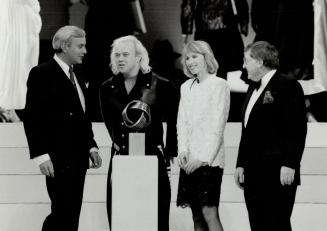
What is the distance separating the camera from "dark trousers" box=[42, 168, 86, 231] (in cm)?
376

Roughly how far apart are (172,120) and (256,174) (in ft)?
2.18

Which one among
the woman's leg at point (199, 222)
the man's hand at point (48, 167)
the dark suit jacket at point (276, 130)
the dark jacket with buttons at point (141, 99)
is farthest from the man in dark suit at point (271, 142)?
the man's hand at point (48, 167)

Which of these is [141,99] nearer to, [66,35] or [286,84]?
[66,35]

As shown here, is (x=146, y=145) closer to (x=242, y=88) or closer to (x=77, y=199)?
(x=77, y=199)

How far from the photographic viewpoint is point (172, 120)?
13.2ft

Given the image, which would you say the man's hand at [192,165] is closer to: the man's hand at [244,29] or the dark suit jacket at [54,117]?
the dark suit jacket at [54,117]

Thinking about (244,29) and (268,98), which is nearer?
(268,98)

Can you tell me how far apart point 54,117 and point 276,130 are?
1.31 metres

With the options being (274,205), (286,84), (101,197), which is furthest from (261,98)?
(101,197)

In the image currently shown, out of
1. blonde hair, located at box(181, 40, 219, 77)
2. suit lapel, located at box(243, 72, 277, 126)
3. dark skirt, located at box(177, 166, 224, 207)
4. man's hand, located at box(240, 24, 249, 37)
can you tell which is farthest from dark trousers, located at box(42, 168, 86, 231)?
man's hand, located at box(240, 24, 249, 37)

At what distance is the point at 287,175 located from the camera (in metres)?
3.54

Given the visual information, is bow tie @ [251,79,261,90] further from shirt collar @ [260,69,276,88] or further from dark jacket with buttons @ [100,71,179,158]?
dark jacket with buttons @ [100,71,179,158]

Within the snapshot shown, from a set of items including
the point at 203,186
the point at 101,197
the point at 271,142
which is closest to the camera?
the point at 271,142

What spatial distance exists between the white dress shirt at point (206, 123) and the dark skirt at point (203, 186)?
6 cm
